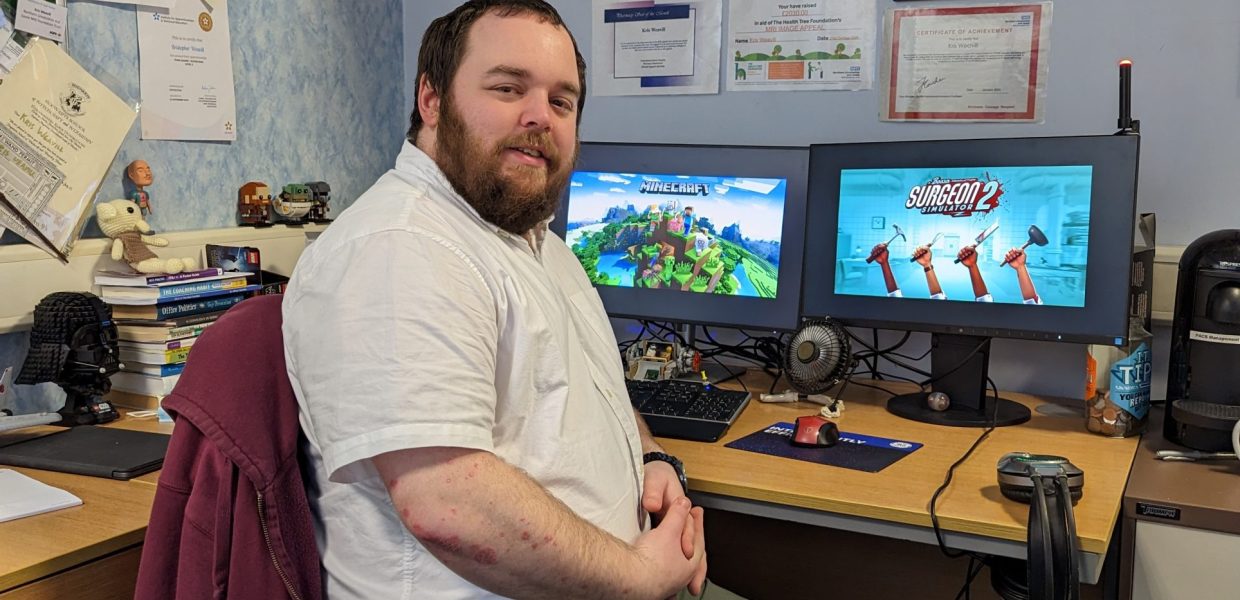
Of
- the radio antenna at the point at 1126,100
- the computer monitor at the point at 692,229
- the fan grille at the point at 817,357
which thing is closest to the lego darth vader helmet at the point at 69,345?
the computer monitor at the point at 692,229

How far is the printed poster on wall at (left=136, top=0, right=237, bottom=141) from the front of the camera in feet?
6.33

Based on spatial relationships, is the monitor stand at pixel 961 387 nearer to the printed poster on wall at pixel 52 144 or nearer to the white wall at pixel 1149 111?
the white wall at pixel 1149 111

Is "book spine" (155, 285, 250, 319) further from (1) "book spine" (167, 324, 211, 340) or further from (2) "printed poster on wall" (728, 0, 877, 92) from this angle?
(2) "printed poster on wall" (728, 0, 877, 92)

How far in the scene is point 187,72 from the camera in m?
2.00

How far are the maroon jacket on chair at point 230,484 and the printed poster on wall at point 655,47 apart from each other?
137 cm

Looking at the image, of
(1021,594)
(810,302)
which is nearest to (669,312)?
(810,302)

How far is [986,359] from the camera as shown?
5.85ft

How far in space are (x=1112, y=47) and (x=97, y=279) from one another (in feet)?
6.25

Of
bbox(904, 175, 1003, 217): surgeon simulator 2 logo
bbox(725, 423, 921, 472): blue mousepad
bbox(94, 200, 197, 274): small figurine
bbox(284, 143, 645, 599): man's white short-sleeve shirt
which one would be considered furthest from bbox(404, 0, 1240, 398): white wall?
bbox(94, 200, 197, 274): small figurine

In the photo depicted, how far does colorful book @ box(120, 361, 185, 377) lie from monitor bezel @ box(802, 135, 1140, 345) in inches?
45.7

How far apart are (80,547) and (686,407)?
0.94m

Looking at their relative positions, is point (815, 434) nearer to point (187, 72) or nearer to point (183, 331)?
point (183, 331)

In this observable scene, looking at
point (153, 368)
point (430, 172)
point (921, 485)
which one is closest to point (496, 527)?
point (430, 172)

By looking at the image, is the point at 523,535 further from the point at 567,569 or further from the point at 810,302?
the point at 810,302
